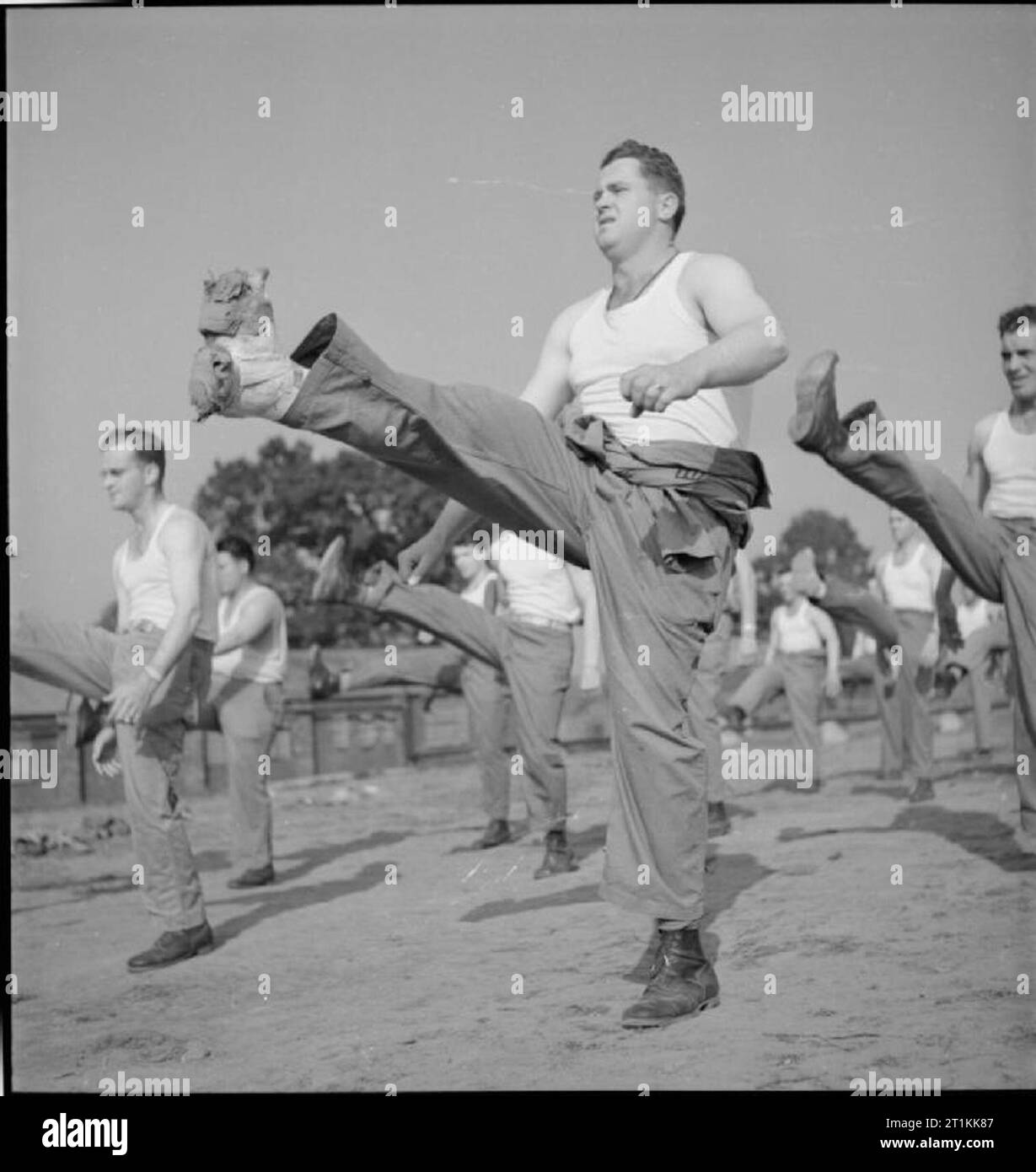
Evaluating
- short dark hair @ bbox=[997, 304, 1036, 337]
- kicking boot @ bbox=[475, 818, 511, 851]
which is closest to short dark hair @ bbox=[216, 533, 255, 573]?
kicking boot @ bbox=[475, 818, 511, 851]

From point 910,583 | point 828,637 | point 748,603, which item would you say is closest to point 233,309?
point 748,603

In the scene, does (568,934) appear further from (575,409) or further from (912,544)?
(912,544)

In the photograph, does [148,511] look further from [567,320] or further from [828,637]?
[828,637]

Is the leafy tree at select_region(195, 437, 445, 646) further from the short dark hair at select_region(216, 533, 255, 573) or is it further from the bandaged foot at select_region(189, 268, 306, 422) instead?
the bandaged foot at select_region(189, 268, 306, 422)

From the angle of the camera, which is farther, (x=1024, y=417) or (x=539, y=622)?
(x=539, y=622)

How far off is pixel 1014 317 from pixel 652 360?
1550 mm

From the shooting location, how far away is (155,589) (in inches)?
195

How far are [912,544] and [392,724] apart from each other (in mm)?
4138

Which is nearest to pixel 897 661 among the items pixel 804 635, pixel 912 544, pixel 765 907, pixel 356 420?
pixel 912 544

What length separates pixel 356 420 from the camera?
3.27m

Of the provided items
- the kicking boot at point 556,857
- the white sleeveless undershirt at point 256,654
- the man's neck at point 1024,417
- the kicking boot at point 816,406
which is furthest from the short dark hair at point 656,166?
the white sleeveless undershirt at point 256,654

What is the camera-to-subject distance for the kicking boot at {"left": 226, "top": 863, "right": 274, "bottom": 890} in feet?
20.8

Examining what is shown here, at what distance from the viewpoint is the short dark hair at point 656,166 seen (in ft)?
12.3

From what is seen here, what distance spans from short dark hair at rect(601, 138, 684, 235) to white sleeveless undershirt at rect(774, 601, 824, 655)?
614 cm
